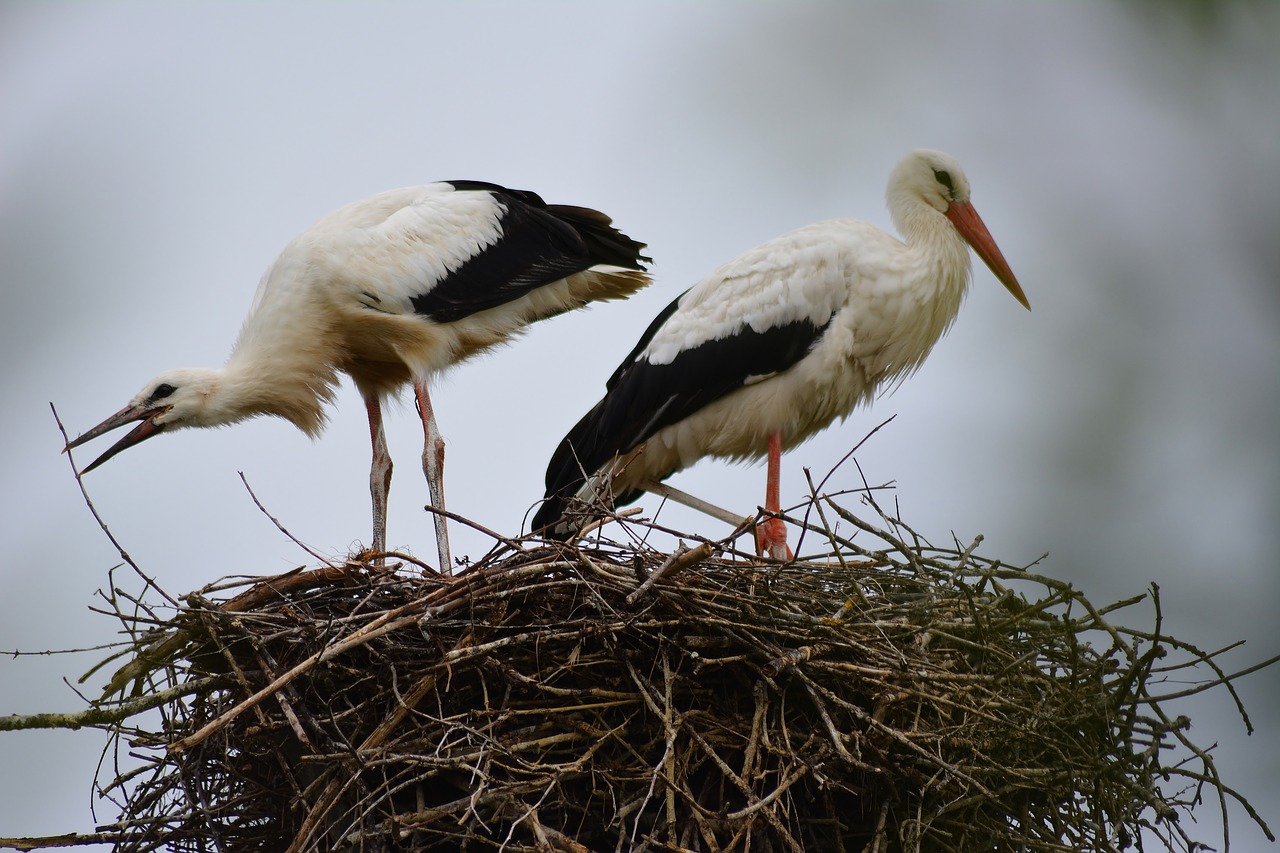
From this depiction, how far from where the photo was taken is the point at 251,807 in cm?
477

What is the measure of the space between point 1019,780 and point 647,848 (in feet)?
3.77

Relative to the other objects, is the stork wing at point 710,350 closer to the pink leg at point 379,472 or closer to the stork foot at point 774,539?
the stork foot at point 774,539

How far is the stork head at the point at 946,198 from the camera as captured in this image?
22.2ft

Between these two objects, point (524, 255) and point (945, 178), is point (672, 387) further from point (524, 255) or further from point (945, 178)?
point (945, 178)

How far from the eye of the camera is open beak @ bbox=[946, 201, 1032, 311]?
22.2 feet

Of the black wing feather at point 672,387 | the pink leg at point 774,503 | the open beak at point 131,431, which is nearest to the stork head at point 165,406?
the open beak at point 131,431

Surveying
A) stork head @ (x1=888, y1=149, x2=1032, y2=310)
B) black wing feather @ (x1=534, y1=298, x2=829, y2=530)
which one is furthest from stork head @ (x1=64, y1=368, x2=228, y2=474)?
stork head @ (x1=888, y1=149, x2=1032, y2=310)

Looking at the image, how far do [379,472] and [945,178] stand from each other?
314cm

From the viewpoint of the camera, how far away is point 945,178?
6.79 m

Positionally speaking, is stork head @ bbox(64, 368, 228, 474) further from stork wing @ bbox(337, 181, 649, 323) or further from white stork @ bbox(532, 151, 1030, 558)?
white stork @ bbox(532, 151, 1030, 558)

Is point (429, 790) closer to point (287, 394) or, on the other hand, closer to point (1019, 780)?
point (1019, 780)

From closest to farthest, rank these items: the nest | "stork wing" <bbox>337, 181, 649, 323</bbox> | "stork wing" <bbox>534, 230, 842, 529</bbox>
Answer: the nest < "stork wing" <bbox>534, 230, 842, 529</bbox> < "stork wing" <bbox>337, 181, 649, 323</bbox>

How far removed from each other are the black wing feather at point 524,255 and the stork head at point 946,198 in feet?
4.41

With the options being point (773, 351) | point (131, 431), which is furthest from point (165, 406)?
point (773, 351)
